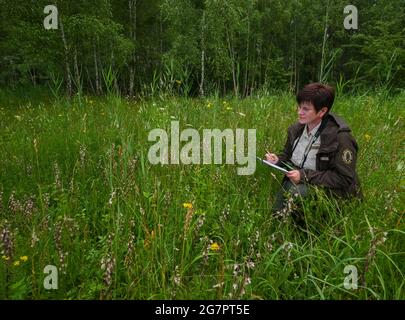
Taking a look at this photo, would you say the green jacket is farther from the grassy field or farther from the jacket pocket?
the grassy field

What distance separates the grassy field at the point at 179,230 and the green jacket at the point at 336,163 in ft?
0.50

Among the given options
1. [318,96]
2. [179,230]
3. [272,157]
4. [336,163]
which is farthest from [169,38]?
[179,230]

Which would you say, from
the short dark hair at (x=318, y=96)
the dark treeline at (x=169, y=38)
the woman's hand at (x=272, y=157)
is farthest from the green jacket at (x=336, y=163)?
the dark treeline at (x=169, y=38)

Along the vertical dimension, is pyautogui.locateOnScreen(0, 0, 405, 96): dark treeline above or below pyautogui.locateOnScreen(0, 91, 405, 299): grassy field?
above

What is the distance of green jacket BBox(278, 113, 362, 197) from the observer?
2299 mm

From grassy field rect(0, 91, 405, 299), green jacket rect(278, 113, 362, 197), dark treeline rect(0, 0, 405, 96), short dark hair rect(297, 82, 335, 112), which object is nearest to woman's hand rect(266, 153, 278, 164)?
grassy field rect(0, 91, 405, 299)

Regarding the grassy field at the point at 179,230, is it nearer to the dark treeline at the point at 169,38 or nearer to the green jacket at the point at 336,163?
the green jacket at the point at 336,163

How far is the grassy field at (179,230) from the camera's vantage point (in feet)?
5.42

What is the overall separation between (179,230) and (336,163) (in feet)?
3.74

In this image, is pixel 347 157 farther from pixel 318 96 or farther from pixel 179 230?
pixel 179 230

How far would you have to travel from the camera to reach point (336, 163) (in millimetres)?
2332

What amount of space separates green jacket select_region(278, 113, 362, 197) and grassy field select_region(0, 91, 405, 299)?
0.15 meters

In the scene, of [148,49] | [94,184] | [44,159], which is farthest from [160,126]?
[148,49]
